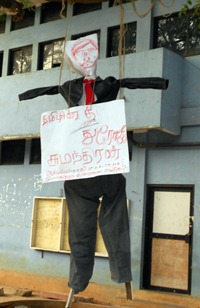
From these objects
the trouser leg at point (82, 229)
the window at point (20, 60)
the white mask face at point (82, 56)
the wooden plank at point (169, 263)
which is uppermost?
the window at point (20, 60)

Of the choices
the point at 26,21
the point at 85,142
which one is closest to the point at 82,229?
the point at 85,142

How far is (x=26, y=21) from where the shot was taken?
12648mm

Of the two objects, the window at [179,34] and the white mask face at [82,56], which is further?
the window at [179,34]

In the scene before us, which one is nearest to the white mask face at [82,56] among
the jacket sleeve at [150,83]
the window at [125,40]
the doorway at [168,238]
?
the jacket sleeve at [150,83]

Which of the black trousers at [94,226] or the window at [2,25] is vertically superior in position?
the window at [2,25]

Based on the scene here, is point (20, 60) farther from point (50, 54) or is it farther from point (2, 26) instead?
point (2, 26)

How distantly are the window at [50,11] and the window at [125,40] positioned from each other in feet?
5.27

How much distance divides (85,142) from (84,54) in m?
0.93

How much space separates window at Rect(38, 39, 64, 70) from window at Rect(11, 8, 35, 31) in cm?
79

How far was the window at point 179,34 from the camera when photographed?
33.0ft

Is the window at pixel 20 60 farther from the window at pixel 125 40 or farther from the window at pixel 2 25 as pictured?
the window at pixel 125 40

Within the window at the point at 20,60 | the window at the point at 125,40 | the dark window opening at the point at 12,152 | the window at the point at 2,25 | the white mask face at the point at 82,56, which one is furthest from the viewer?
the window at the point at 2,25

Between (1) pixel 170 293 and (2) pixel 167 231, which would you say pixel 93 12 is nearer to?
(2) pixel 167 231

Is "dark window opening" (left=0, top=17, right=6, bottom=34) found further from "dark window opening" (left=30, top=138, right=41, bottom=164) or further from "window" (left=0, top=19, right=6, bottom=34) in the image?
"dark window opening" (left=30, top=138, right=41, bottom=164)
